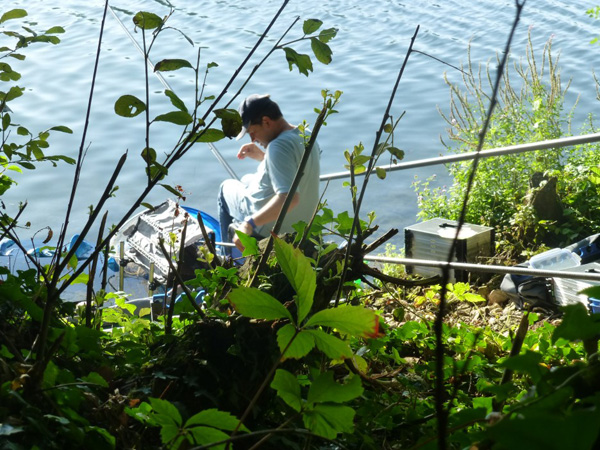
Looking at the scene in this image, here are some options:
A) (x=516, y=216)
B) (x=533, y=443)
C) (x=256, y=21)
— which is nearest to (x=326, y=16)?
(x=256, y=21)

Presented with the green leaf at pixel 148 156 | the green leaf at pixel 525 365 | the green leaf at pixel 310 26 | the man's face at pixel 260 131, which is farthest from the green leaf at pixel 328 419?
the man's face at pixel 260 131

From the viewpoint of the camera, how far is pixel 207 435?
1.58 ft

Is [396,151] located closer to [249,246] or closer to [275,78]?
[249,246]

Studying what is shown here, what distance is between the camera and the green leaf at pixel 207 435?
478mm

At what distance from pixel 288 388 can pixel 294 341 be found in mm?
43

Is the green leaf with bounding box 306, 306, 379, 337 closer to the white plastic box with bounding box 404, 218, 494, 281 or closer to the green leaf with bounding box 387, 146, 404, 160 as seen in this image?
the green leaf with bounding box 387, 146, 404, 160

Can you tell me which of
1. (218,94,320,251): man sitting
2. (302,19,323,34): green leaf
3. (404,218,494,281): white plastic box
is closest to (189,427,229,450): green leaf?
(302,19,323,34): green leaf

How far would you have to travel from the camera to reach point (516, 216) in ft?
14.3

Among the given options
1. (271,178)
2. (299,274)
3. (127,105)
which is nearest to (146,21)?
(127,105)

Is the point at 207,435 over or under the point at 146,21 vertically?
under

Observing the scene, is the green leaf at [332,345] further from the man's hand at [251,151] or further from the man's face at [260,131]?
the man's hand at [251,151]

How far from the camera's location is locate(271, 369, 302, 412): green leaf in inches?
20.3

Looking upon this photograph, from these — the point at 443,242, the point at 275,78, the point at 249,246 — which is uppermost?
the point at 249,246

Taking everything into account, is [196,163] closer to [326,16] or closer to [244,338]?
[326,16]
